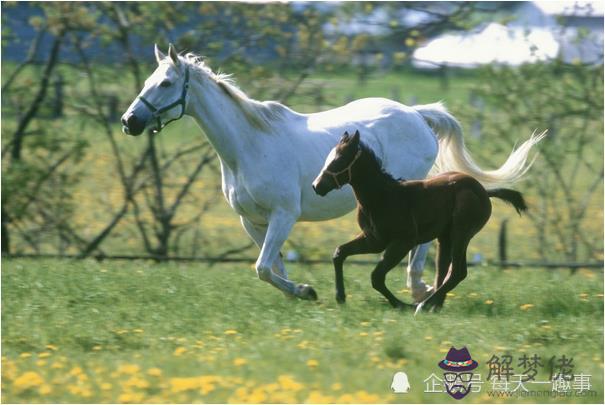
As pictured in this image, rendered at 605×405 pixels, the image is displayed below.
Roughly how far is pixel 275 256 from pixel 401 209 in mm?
1231

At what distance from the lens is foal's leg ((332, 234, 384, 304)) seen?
27.6 feet

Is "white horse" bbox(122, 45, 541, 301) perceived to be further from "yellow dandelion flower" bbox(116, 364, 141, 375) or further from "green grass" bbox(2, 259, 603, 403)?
"yellow dandelion flower" bbox(116, 364, 141, 375)

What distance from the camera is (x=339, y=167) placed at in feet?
26.5

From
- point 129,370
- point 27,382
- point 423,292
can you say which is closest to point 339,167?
point 423,292

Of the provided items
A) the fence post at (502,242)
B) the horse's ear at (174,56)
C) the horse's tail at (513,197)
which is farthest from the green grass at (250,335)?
the fence post at (502,242)

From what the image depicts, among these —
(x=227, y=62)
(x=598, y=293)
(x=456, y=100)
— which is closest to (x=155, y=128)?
(x=598, y=293)

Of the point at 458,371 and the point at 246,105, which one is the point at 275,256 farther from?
the point at 458,371

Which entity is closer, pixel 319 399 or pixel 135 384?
pixel 319 399

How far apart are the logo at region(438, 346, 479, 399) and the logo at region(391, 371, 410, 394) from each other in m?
0.24

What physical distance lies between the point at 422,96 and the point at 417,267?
9691mm

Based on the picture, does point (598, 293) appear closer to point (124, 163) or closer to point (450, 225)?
point (450, 225)

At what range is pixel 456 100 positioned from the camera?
14.6 meters

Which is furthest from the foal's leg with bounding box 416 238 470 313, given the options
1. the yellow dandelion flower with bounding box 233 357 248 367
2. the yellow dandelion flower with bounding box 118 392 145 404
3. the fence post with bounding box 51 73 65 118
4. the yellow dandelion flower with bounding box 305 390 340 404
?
Answer: the fence post with bounding box 51 73 65 118

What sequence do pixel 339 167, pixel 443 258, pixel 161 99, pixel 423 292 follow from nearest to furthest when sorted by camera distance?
pixel 339 167
pixel 443 258
pixel 161 99
pixel 423 292
